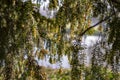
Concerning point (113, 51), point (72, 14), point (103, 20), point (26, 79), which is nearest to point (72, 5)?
point (72, 14)

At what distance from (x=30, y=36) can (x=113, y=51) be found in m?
0.37

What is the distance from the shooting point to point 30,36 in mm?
1440

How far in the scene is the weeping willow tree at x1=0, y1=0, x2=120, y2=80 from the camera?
4.57 ft

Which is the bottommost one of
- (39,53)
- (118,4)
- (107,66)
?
(107,66)

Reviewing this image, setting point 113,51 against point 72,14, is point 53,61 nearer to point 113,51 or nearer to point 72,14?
point 72,14

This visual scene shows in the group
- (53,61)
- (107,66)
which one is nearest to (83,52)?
(107,66)

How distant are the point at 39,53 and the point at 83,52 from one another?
85 centimetres

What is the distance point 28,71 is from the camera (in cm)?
155

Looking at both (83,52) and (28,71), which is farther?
(28,71)

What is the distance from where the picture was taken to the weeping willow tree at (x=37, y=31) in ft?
4.57

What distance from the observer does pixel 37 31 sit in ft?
5.13

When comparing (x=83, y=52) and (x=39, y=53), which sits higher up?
(x=39, y=53)

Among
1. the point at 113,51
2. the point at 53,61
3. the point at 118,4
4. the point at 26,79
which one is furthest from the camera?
the point at 53,61

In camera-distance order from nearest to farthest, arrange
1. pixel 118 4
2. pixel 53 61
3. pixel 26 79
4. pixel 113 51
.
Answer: pixel 113 51 < pixel 118 4 < pixel 26 79 < pixel 53 61
